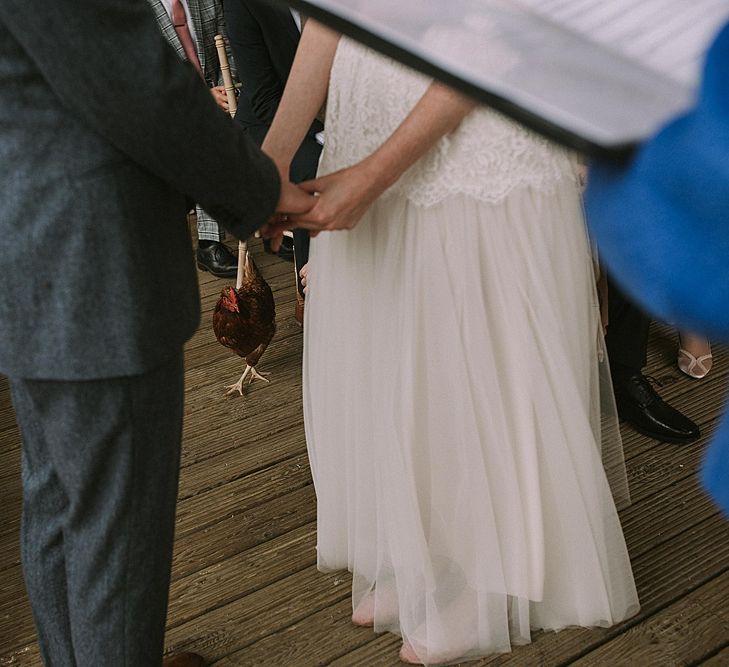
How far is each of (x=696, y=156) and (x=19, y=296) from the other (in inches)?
36.9

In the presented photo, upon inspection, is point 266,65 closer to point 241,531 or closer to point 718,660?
point 241,531

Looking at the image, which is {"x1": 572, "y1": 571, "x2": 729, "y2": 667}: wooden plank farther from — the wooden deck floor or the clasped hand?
the clasped hand

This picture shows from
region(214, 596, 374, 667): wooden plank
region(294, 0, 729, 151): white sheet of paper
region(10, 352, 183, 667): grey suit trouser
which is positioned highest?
region(294, 0, 729, 151): white sheet of paper

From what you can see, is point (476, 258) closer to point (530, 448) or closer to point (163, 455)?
point (530, 448)

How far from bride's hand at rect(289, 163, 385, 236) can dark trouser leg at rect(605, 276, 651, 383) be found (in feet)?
3.84

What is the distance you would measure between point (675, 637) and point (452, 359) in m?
0.72

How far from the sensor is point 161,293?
3.64 feet

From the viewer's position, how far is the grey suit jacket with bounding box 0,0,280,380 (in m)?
0.92

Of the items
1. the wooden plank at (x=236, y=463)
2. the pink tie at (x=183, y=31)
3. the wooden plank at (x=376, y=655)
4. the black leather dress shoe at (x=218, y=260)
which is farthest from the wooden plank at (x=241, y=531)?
the pink tie at (x=183, y=31)

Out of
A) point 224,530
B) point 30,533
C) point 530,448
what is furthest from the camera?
point 224,530

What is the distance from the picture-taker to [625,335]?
2.37 metres

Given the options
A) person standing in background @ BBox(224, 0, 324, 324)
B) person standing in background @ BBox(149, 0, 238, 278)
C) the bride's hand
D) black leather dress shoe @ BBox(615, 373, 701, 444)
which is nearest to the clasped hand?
the bride's hand

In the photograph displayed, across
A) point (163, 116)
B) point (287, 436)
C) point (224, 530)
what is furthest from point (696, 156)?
point (287, 436)

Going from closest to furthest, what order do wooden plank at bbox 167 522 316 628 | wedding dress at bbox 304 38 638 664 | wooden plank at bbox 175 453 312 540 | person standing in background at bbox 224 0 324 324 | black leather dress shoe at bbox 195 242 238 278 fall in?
wedding dress at bbox 304 38 638 664 → wooden plank at bbox 167 522 316 628 → wooden plank at bbox 175 453 312 540 → person standing in background at bbox 224 0 324 324 → black leather dress shoe at bbox 195 242 238 278
